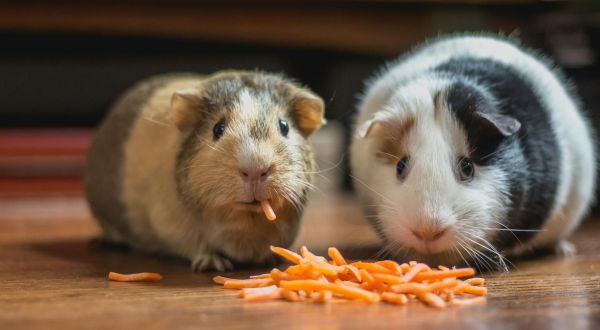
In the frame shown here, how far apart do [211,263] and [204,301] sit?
546mm

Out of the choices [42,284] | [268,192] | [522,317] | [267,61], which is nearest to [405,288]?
[522,317]

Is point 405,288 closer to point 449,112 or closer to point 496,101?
point 449,112

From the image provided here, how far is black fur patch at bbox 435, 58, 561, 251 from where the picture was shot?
2627 millimetres

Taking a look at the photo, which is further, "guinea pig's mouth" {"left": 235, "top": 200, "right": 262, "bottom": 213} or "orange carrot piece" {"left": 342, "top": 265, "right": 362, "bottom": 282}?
"guinea pig's mouth" {"left": 235, "top": 200, "right": 262, "bottom": 213}

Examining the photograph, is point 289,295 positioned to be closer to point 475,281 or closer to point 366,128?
point 475,281

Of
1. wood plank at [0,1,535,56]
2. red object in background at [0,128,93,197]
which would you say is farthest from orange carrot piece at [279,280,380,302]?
red object in background at [0,128,93,197]

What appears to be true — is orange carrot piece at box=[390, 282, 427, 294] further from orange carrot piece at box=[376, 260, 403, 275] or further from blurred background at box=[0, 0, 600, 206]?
blurred background at box=[0, 0, 600, 206]

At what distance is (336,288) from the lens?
218 cm

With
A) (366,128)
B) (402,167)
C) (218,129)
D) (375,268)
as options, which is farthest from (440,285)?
(218,129)

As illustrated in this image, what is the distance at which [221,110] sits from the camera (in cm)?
266

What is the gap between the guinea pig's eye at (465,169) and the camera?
2562mm

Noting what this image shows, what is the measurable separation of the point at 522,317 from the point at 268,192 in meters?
0.88

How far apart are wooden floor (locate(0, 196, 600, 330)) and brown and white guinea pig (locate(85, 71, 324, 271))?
126 millimetres

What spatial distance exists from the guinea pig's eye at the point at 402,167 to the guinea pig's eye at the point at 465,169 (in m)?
0.18
